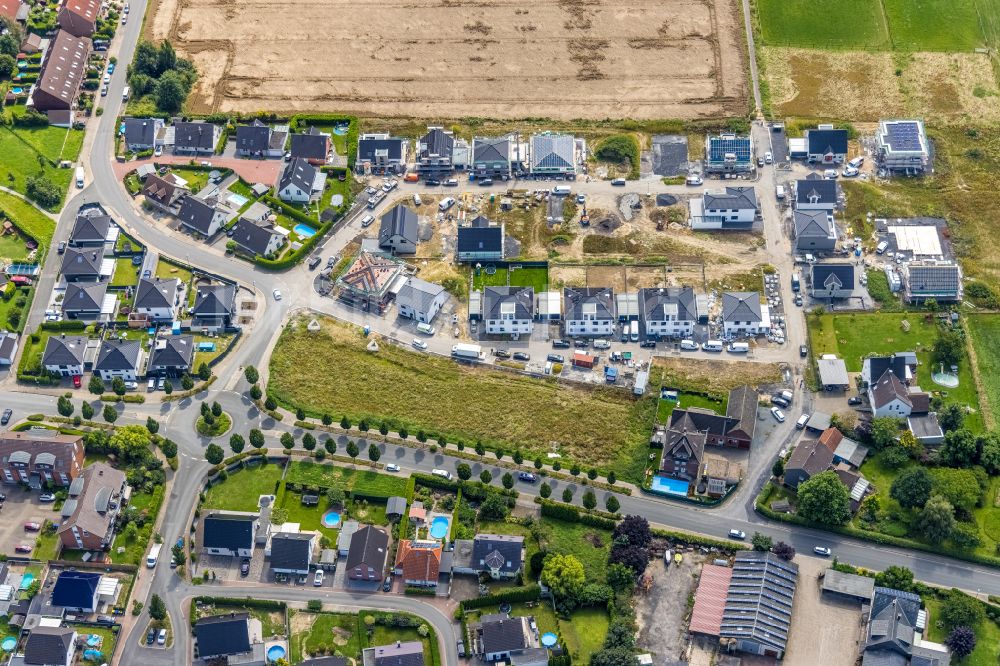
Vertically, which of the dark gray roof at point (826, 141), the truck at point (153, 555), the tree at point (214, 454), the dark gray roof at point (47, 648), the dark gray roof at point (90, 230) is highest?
the dark gray roof at point (826, 141)

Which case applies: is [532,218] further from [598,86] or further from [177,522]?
[177,522]

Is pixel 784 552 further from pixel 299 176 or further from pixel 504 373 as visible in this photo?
pixel 299 176

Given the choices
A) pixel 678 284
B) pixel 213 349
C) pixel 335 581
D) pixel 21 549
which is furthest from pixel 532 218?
pixel 21 549

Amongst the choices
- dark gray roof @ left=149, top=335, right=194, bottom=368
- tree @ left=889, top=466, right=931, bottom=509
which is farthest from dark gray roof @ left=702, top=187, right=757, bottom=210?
dark gray roof @ left=149, top=335, right=194, bottom=368

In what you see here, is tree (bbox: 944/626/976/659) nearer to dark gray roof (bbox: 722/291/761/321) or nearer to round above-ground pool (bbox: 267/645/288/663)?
dark gray roof (bbox: 722/291/761/321)

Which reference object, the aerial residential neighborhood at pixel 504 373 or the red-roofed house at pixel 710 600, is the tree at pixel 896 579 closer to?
the aerial residential neighborhood at pixel 504 373

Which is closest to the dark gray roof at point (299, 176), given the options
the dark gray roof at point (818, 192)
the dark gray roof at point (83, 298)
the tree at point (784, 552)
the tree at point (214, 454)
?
the dark gray roof at point (83, 298)
